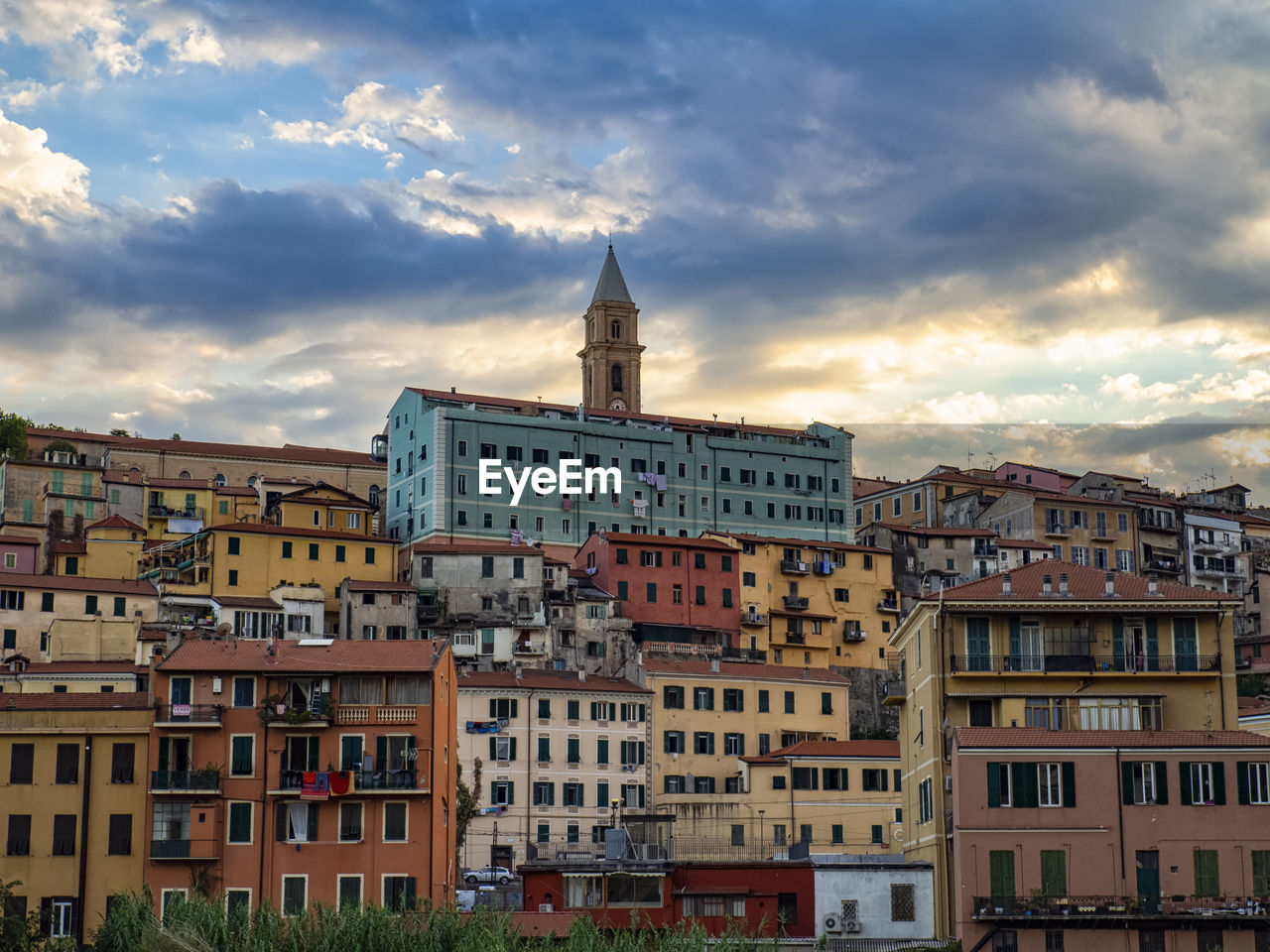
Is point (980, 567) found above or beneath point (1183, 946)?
above

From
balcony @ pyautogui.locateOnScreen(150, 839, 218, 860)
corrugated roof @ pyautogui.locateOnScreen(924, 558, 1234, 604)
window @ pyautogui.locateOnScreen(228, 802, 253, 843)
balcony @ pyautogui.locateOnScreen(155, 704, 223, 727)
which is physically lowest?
balcony @ pyautogui.locateOnScreen(150, 839, 218, 860)

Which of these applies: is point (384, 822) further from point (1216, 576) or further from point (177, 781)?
point (1216, 576)

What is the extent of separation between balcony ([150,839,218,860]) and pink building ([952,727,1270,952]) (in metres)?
23.5

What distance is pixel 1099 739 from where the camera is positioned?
57438mm

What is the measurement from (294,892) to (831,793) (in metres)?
31.0

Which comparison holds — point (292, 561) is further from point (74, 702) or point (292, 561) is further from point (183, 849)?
point (183, 849)

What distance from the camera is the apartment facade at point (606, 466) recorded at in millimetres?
124188

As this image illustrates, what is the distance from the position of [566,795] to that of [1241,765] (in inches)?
1466

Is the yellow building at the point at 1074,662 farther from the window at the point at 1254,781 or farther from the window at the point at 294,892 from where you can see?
the window at the point at 294,892

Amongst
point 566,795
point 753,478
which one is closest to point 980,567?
point 753,478

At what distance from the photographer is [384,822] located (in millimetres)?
61156

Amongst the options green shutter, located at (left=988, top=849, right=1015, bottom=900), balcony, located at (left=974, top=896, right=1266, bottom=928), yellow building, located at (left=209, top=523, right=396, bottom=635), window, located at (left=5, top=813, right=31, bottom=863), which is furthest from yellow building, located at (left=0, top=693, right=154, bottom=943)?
yellow building, located at (left=209, top=523, right=396, bottom=635)

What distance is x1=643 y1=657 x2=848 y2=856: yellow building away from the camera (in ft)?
286

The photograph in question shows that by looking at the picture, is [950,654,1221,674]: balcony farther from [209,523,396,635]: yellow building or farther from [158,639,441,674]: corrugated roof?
[209,523,396,635]: yellow building
